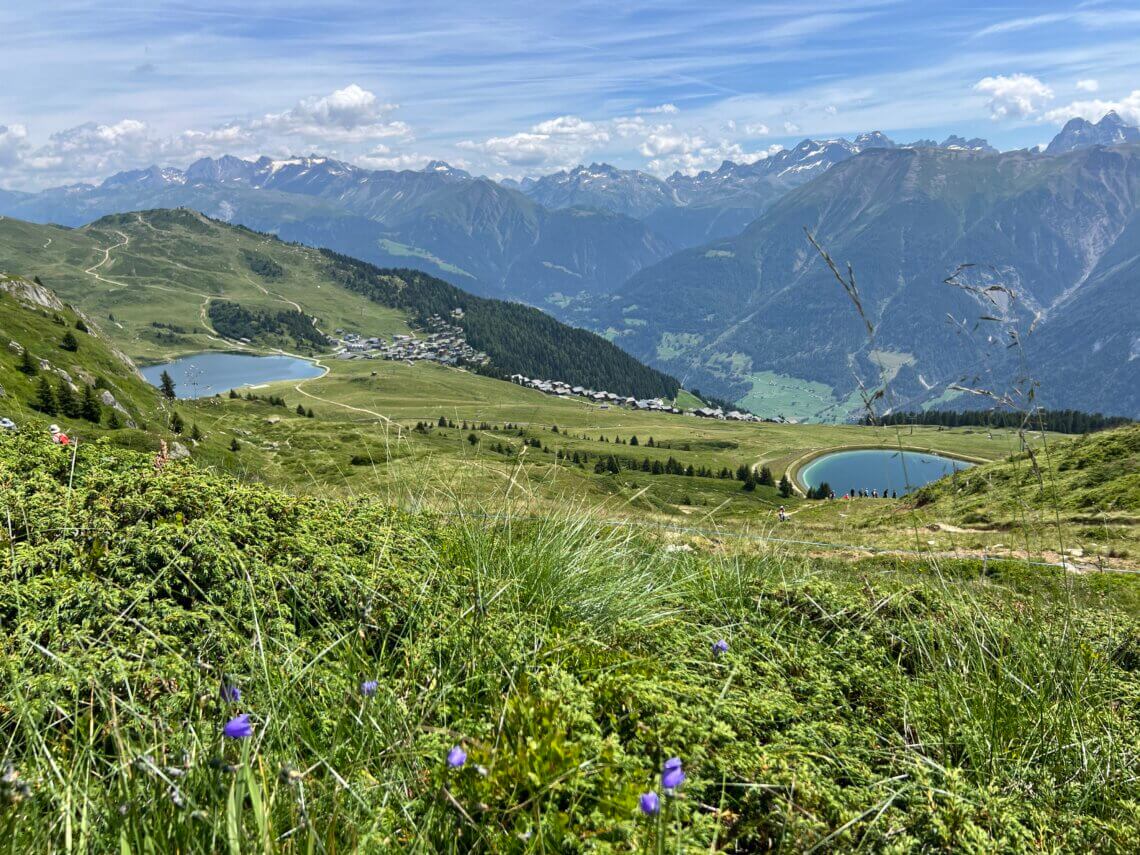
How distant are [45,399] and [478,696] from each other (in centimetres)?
5279

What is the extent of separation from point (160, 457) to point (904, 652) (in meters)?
7.15

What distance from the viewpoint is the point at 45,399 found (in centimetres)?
4438

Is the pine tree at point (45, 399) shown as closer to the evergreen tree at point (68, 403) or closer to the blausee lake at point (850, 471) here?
the evergreen tree at point (68, 403)

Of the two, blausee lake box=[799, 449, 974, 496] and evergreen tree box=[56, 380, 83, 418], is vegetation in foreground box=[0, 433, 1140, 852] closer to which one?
evergreen tree box=[56, 380, 83, 418]

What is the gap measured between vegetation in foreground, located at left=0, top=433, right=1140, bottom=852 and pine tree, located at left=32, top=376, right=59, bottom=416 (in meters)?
46.9

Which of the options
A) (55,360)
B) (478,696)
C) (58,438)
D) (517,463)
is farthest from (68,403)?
(478,696)

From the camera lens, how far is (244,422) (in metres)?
97.1

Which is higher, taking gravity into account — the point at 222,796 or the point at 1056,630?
the point at 222,796

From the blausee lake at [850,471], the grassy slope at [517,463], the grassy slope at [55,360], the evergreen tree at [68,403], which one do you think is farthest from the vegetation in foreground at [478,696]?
the blausee lake at [850,471]

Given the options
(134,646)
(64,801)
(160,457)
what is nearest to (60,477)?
(160,457)

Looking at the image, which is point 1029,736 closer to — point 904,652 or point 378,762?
point 904,652

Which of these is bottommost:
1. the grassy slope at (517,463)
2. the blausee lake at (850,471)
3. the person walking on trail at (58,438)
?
the blausee lake at (850,471)

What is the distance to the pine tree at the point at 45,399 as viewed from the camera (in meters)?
43.4

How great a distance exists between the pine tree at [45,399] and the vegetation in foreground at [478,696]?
154 ft
